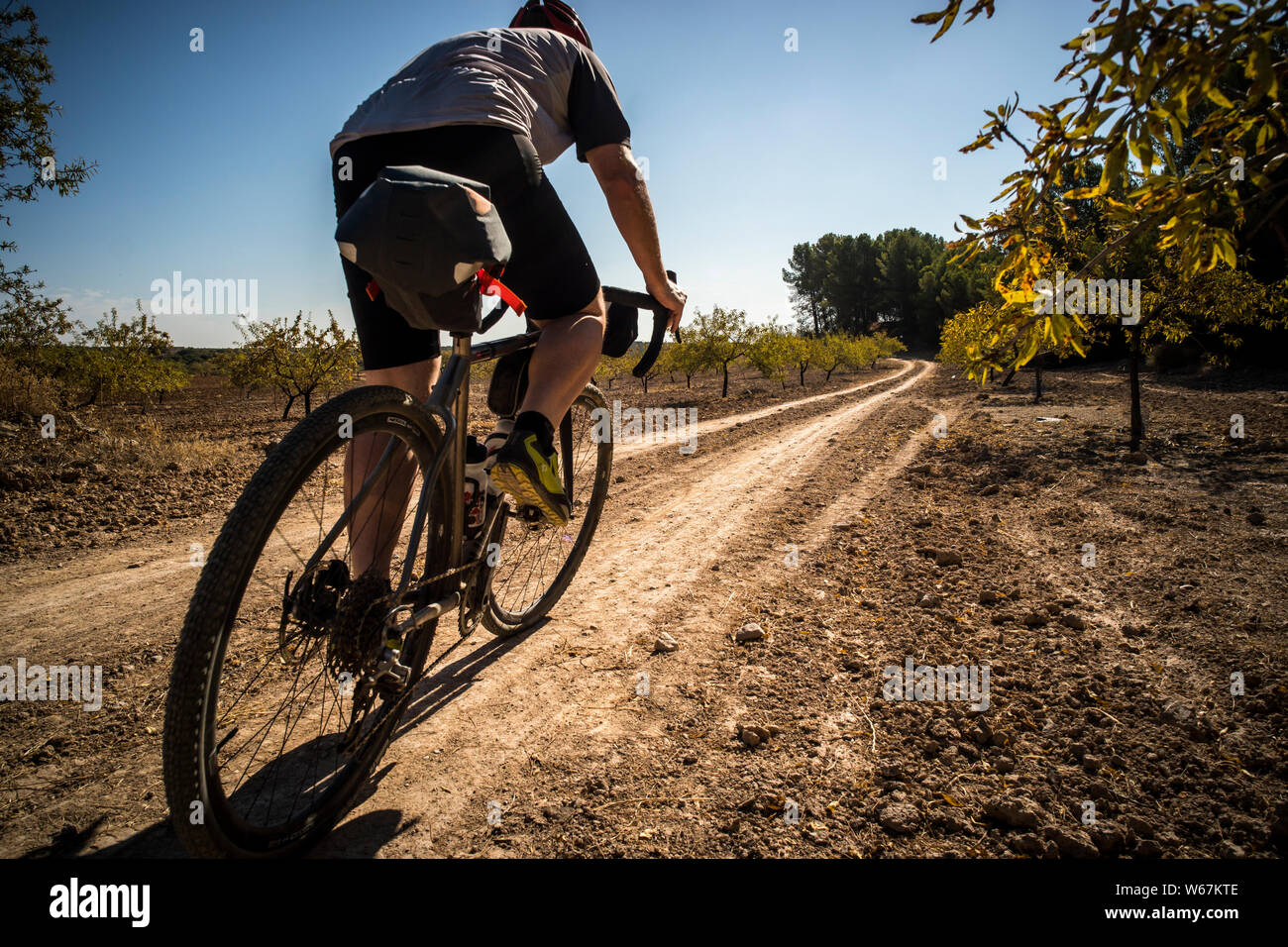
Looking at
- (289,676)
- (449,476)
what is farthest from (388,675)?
(289,676)

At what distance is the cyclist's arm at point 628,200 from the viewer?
1850 mm

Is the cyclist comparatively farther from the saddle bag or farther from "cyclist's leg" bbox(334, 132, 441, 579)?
the saddle bag

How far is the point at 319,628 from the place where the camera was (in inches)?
53.1

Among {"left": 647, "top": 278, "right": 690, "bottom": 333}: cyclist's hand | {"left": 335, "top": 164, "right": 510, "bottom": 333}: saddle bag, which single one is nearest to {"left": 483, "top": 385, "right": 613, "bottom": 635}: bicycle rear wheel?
{"left": 647, "top": 278, "right": 690, "bottom": 333}: cyclist's hand

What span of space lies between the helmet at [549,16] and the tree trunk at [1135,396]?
28.3ft

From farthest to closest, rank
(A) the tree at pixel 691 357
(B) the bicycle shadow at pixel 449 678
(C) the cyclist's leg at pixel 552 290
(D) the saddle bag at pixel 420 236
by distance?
1. (A) the tree at pixel 691 357
2. (B) the bicycle shadow at pixel 449 678
3. (C) the cyclist's leg at pixel 552 290
4. (D) the saddle bag at pixel 420 236

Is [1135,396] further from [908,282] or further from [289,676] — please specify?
[908,282]

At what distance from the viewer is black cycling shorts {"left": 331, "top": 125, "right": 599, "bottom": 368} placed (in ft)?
5.08

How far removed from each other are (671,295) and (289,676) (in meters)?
2.13

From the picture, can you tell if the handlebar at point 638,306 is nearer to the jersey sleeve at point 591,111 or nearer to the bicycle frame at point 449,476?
the bicycle frame at point 449,476

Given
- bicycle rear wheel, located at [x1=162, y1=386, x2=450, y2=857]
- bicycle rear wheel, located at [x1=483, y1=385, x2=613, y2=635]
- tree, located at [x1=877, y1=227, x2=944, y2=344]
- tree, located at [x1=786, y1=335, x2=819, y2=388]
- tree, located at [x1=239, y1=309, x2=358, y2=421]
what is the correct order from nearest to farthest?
bicycle rear wheel, located at [x1=162, y1=386, x2=450, y2=857] → bicycle rear wheel, located at [x1=483, y1=385, x2=613, y2=635] → tree, located at [x1=239, y1=309, x2=358, y2=421] → tree, located at [x1=786, y1=335, x2=819, y2=388] → tree, located at [x1=877, y1=227, x2=944, y2=344]

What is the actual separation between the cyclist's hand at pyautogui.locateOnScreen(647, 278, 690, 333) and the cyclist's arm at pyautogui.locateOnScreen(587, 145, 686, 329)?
9cm

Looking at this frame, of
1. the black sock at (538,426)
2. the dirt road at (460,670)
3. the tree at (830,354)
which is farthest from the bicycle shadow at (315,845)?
the tree at (830,354)

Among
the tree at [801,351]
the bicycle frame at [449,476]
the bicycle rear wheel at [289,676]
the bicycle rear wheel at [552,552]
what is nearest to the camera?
the bicycle rear wheel at [289,676]
